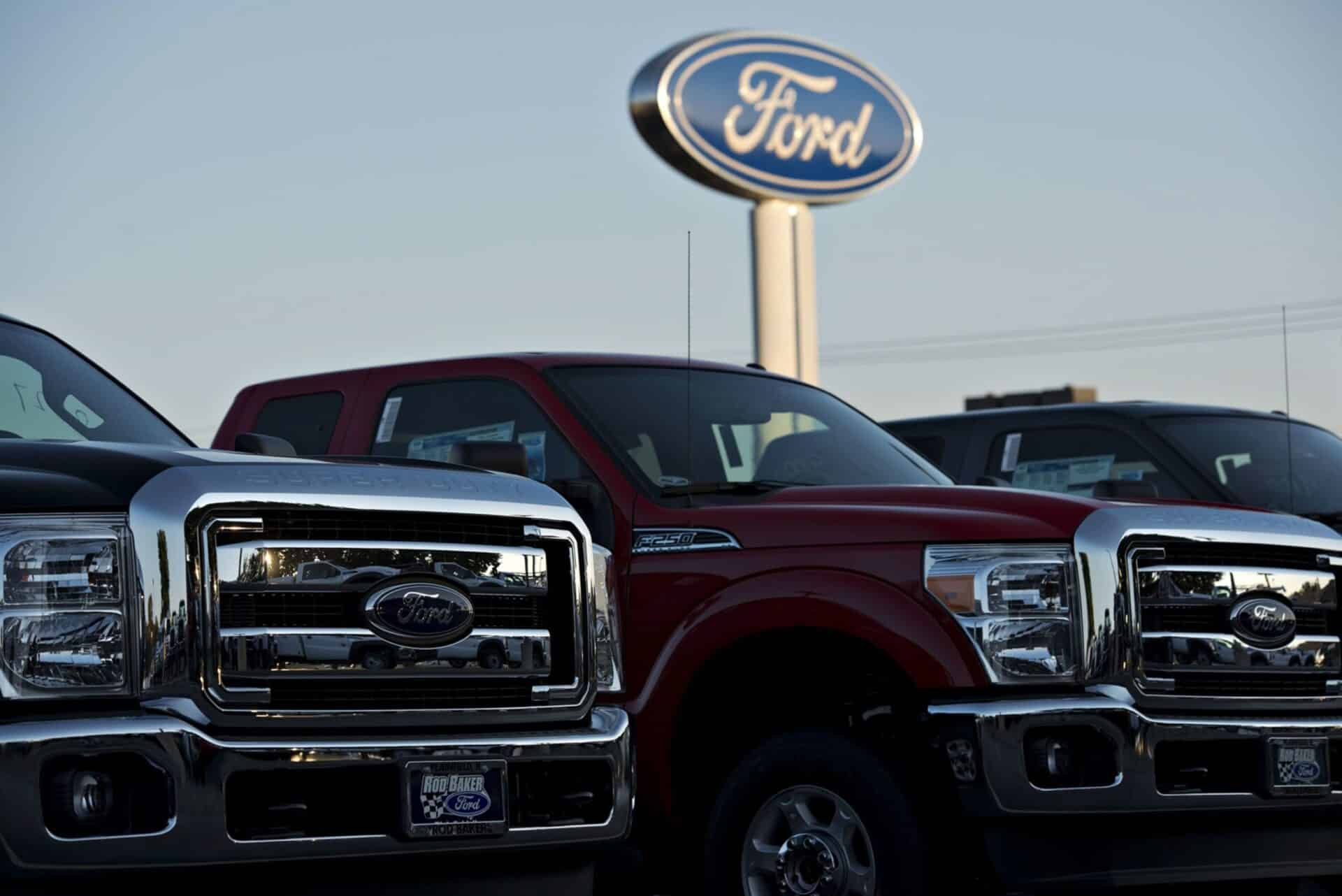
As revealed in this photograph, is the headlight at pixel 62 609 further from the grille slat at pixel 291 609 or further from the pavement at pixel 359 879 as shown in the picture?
the pavement at pixel 359 879

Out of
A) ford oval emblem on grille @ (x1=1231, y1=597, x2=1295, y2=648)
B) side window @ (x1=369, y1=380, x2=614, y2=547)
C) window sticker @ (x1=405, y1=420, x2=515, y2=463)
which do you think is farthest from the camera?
window sticker @ (x1=405, y1=420, x2=515, y2=463)

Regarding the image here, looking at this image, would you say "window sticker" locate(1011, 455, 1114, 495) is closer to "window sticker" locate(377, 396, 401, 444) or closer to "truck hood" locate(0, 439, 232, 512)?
"window sticker" locate(377, 396, 401, 444)

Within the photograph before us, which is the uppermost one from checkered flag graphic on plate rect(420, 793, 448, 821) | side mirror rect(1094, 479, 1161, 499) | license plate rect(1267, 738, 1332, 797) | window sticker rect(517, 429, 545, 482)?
window sticker rect(517, 429, 545, 482)

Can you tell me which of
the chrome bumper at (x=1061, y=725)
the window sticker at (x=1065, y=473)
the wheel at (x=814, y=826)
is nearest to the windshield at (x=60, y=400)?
the wheel at (x=814, y=826)

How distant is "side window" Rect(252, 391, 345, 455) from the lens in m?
7.66

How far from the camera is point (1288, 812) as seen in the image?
5.87 m

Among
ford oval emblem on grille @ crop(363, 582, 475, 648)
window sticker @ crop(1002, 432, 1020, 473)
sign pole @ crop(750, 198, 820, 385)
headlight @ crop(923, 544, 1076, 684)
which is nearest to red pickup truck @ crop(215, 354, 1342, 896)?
headlight @ crop(923, 544, 1076, 684)

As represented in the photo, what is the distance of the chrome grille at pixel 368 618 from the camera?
431cm

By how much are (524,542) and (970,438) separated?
6.24 meters

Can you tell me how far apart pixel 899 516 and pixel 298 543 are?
86.8 inches

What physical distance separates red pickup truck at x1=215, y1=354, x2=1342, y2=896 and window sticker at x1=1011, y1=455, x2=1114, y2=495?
3567 millimetres

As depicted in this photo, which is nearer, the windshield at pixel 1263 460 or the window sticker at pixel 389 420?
the window sticker at pixel 389 420

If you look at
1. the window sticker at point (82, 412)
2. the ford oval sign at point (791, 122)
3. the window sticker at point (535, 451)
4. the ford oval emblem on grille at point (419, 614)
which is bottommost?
the ford oval emblem on grille at point (419, 614)

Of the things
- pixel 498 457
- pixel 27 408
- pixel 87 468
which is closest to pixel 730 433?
pixel 498 457
